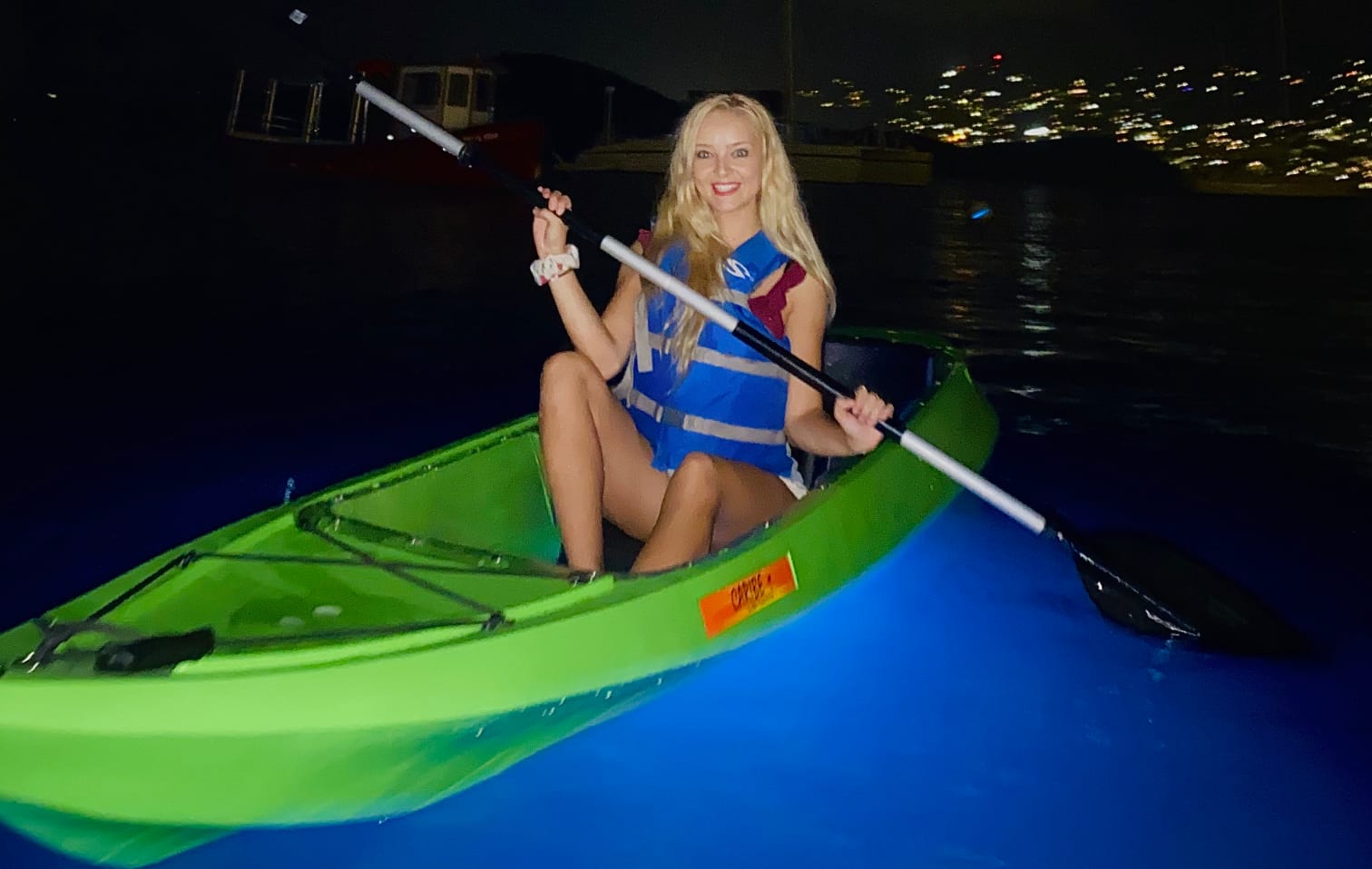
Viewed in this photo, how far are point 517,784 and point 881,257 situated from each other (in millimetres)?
12239

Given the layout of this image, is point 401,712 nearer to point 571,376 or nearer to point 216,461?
point 571,376

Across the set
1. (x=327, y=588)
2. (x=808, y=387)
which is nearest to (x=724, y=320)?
(x=808, y=387)

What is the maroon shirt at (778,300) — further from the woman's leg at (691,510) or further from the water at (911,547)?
the water at (911,547)

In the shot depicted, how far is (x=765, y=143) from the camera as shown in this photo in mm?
2957

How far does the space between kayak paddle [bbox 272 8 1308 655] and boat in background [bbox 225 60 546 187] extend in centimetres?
A: 1764

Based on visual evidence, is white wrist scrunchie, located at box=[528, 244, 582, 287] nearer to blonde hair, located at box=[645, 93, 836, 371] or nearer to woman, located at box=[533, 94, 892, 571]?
woman, located at box=[533, 94, 892, 571]

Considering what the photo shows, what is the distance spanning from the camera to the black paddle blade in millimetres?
3346

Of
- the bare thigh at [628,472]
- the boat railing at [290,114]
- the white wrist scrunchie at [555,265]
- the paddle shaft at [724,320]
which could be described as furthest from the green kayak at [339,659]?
the boat railing at [290,114]

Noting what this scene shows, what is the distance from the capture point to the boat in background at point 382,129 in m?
21.2

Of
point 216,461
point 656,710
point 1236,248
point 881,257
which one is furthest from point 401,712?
point 1236,248

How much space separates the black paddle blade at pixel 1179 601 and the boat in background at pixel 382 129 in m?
17.9

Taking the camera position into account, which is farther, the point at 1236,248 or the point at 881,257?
the point at 1236,248

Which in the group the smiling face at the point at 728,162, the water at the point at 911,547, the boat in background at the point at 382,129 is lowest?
the water at the point at 911,547

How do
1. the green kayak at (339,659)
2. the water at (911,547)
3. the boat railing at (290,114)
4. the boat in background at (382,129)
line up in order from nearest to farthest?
the green kayak at (339,659) < the water at (911,547) < the boat in background at (382,129) < the boat railing at (290,114)
